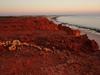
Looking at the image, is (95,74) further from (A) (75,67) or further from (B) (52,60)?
(B) (52,60)

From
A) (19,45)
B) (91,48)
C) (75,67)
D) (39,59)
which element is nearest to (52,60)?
(39,59)

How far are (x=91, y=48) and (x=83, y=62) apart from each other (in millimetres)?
5299

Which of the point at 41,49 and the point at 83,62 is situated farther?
the point at 41,49

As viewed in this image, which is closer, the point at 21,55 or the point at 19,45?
the point at 21,55

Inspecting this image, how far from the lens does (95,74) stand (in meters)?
10.1

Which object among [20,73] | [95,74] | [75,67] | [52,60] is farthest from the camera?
[52,60]

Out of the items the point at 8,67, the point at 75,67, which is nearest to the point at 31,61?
the point at 8,67

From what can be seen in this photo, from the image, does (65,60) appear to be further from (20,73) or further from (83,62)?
(20,73)

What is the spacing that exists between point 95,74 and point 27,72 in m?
3.16

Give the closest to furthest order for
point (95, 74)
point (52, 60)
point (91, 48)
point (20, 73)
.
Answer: point (20, 73), point (95, 74), point (52, 60), point (91, 48)

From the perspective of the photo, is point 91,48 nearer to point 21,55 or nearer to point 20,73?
point 21,55

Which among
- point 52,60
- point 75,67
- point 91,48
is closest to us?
point 75,67

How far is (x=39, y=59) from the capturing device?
11.9 m

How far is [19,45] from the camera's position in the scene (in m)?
14.5
